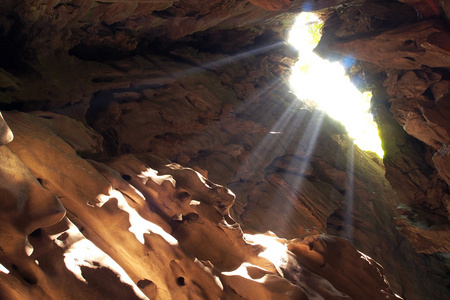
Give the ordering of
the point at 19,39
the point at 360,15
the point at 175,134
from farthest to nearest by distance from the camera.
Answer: the point at 360,15 → the point at 175,134 → the point at 19,39

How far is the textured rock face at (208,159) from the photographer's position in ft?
17.1

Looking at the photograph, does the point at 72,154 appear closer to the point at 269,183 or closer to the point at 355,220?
the point at 269,183

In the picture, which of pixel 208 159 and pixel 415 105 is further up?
pixel 415 105

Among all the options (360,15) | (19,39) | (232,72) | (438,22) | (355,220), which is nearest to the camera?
(19,39)

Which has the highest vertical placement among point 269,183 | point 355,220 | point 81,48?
point 81,48

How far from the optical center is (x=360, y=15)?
16.4m

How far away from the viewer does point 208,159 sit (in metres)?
15.2

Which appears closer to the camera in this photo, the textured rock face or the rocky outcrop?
the textured rock face

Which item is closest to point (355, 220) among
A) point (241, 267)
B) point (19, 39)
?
point (241, 267)

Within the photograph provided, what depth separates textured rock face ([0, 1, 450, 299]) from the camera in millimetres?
5215

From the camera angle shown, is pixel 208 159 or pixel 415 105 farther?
pixel 208 159

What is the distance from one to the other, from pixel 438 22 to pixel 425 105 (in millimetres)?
3408

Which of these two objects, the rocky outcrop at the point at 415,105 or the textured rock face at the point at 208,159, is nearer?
the textured rock face at the point at 208,159

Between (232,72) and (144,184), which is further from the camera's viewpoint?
(232,72)
